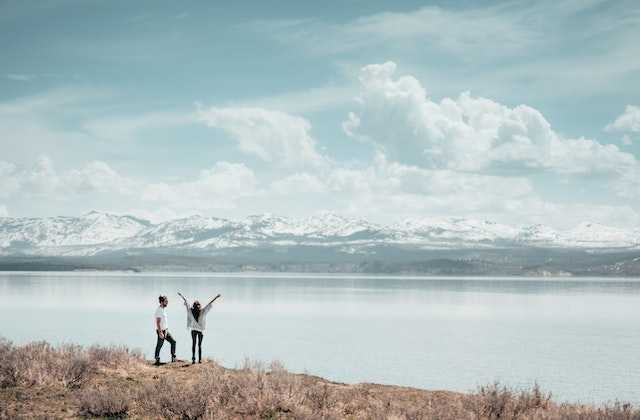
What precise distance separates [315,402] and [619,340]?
5192 centimetres

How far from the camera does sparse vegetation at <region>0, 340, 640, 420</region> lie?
17062 mm

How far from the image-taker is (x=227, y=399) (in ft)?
59.5

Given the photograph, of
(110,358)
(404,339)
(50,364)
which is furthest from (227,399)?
(404,339)

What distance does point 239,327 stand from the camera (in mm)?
70938

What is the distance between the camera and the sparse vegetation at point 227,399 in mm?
17062

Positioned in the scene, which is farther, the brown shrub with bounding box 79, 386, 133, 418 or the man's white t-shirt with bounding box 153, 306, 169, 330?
the man's white t-shirt with bounding box 153, 306, 169, 330

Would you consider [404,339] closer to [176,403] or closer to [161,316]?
[161,316]

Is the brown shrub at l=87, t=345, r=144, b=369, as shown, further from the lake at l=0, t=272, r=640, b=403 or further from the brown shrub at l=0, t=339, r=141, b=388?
the lake at l=0, t=272, r=640, b=403

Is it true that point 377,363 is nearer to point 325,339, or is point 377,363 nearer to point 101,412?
point 325,339

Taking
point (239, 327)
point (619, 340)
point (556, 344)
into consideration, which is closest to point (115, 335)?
point (239, 327)

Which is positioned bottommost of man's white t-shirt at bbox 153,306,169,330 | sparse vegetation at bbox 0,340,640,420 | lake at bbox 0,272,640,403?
lake at bbox 0,272,640,403

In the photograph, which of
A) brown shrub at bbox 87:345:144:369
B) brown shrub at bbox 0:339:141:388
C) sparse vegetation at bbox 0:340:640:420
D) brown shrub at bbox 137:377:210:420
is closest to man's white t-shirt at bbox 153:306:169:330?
brown shrub at bbox 87:345:144:369

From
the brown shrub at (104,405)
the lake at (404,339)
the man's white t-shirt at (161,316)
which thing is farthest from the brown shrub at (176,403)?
the lake at (404,339)

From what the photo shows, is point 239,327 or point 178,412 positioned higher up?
point 178,412
